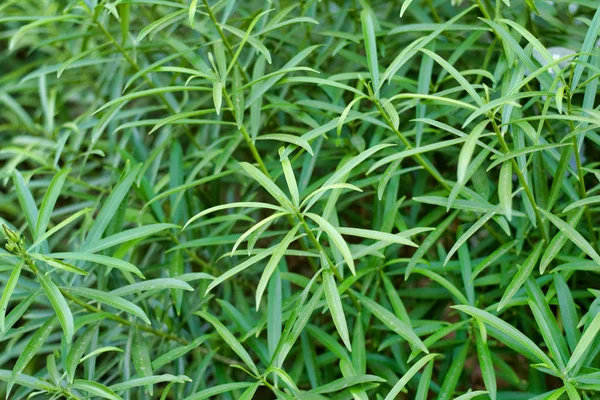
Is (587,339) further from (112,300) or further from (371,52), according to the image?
(112,300)

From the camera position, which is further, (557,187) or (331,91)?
(331,91)

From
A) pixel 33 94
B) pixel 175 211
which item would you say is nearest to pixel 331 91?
pixel 175 211

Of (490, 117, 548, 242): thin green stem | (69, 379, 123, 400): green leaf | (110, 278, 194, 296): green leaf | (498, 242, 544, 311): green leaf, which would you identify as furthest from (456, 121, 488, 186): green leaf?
(69, 379, 123, 400): green leaf

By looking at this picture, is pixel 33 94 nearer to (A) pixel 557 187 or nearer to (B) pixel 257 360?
(B) pixel 257 360

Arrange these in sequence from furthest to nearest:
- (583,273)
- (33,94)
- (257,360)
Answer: (33,94), (257,360), (583,273)

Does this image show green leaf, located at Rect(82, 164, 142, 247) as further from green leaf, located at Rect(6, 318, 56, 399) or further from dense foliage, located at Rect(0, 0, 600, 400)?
green leaf, located at Rect(6, 318, 56, 399)

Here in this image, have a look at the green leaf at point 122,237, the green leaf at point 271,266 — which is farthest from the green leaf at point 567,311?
the green leaf at point 122,237

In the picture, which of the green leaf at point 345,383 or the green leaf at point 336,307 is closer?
the green leaf at point 336,307

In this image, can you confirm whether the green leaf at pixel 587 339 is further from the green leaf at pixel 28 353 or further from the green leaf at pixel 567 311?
the green leaf at pixel 28 353
